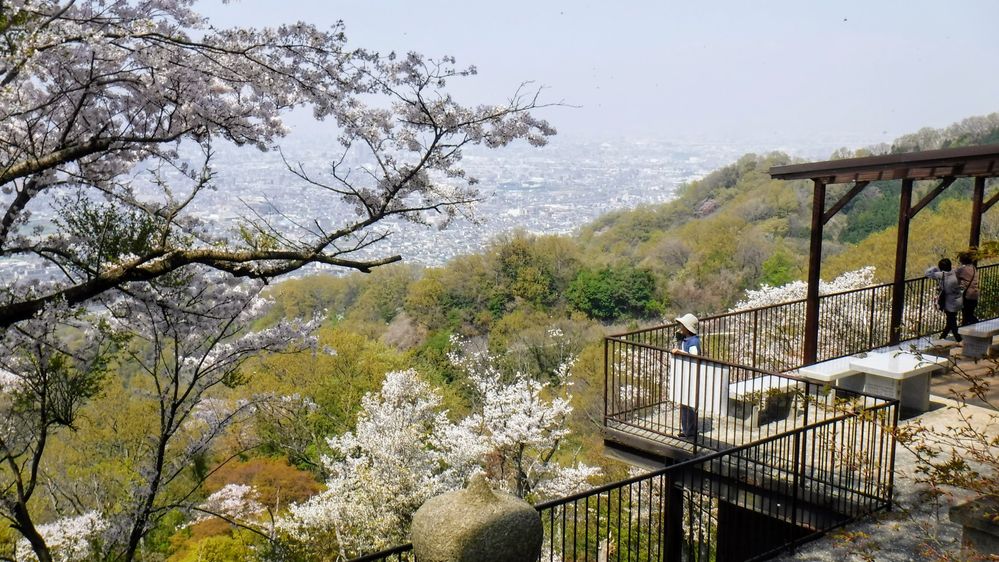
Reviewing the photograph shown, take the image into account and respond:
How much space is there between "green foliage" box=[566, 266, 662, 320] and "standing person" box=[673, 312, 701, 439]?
40055mm

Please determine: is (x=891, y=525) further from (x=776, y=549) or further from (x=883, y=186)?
(x=883, y=186)

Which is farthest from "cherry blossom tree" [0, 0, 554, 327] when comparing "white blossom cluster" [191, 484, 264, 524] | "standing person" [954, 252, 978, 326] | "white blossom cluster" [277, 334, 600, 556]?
"white blossom cluster" [191, 484, 264, 524]

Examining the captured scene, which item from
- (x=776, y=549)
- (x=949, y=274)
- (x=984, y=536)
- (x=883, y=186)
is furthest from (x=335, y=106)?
(x=883, y=186)

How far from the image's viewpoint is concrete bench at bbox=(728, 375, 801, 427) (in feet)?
24.3

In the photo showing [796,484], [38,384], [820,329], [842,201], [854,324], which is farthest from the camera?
[820,329]

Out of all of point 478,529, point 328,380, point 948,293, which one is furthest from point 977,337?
point 328,380

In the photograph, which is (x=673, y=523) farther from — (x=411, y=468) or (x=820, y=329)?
(x=411, y=468)

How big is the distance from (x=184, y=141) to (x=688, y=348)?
208 inches

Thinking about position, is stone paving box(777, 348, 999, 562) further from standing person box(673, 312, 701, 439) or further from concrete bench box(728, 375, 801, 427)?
standing person box(673, 312, 701, 439)

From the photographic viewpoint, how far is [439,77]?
6.21 m

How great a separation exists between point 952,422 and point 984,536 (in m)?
4.33

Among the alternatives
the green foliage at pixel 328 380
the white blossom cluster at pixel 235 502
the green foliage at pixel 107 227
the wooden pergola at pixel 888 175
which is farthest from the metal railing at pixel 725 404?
the green foliage at pixel 328 380

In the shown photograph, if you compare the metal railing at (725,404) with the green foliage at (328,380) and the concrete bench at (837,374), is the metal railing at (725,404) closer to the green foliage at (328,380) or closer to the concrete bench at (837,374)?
the concrete bench at (837,374)

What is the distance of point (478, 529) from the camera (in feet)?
11.7
